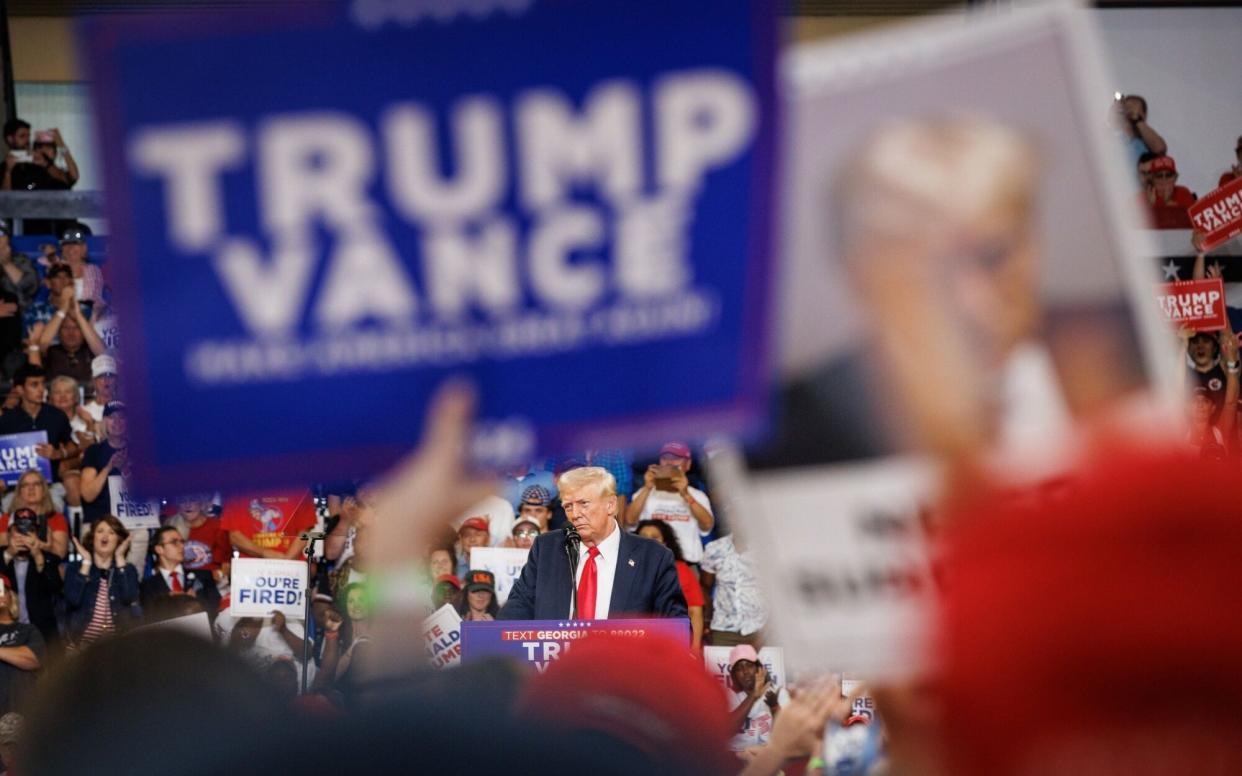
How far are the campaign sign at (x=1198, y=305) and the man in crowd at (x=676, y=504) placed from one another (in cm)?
284

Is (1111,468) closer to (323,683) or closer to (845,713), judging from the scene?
(845,713)

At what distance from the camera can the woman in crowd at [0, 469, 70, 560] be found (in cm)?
907

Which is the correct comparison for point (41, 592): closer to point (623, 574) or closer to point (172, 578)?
point (172, 578)

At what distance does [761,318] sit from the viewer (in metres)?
1.37

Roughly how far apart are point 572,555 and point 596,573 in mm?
110

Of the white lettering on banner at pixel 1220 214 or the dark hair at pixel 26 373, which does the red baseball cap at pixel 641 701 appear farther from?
the dark hair at pixel 26 373

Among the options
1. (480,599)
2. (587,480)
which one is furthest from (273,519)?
(587,480)

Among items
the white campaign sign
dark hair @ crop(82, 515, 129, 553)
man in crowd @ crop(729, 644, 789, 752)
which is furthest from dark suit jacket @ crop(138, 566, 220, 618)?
the white campaign sign

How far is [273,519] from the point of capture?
9.14 m

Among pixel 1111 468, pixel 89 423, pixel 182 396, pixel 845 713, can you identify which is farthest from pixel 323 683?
pixel 1111 468

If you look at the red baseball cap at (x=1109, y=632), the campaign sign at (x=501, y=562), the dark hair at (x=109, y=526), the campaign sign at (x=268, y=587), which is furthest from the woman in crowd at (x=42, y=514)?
the red baseball cap at (x=1109, y=632)

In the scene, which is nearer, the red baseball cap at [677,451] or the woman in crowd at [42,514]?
the red baseball cap at [677,451]

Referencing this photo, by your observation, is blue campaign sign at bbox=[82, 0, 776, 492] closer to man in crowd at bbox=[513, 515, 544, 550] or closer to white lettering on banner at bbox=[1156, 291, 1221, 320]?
man in crowd at bbox=[513, 515, 544, 550]

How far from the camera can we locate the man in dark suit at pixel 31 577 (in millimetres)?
8797
